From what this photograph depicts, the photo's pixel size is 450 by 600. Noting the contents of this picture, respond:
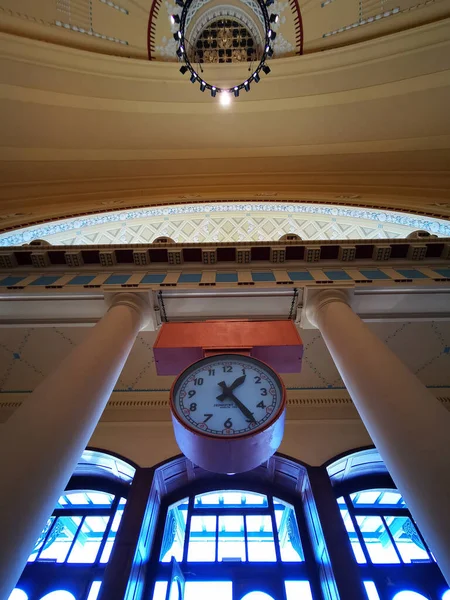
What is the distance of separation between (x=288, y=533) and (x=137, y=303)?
4.13 m

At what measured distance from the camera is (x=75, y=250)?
18.1 feet

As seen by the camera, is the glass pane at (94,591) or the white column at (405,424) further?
the glass pane at (94,591)

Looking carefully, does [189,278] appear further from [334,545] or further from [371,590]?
[371,590]

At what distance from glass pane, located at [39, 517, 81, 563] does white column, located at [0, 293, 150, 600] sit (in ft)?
10.5

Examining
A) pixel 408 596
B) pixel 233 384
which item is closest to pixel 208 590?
pixel 408 596

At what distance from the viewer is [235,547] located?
15.1 ft

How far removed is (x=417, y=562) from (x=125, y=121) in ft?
38.4

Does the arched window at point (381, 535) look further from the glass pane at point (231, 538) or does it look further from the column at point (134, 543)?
the column at point (134, 543)

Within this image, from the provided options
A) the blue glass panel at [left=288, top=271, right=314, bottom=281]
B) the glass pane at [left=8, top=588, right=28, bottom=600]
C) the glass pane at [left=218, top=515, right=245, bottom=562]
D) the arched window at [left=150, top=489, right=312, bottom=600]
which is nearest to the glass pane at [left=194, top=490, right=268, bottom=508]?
the arched window at [left=150, top=489, right=312, bottom=600]

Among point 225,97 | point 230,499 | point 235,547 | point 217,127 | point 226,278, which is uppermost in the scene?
point 217,127

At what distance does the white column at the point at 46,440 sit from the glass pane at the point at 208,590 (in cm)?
287

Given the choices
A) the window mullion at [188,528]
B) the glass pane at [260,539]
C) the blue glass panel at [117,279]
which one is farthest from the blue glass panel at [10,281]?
the glass pane at [260,539]

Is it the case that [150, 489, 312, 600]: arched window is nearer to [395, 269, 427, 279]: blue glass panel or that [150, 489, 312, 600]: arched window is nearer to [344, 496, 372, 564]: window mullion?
[344, 496, 372, 564]: window mullion

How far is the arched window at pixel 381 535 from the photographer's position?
402 centimetres
